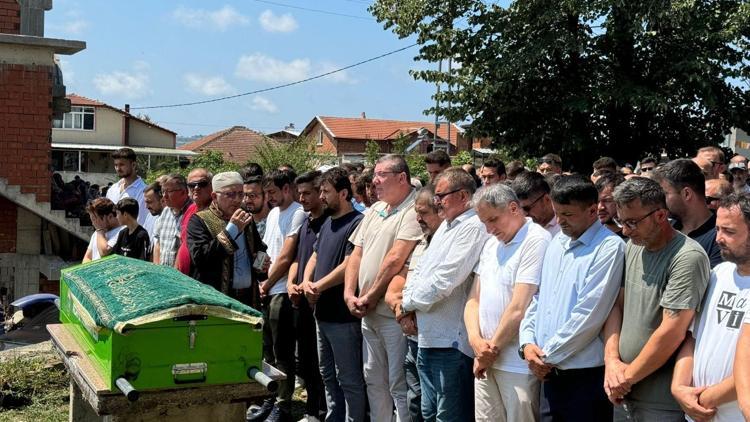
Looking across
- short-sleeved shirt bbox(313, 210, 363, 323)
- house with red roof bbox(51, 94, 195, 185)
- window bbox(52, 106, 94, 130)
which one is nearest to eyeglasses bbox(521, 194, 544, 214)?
short-sleeved shirt bbox(313, 210, 363, 323)

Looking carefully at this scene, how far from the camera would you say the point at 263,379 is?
429cm

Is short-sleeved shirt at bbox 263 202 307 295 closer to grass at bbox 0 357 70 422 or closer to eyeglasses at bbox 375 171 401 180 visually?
eyeglasses at bbox 375 171 401 180

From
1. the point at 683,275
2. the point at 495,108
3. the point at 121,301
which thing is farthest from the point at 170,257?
the point at 495,108

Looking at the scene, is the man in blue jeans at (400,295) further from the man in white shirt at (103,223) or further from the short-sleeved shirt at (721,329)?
the man in white shirt at (103,223)

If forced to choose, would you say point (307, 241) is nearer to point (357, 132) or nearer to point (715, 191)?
point (715, 191)

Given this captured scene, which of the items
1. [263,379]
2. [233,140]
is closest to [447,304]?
[263,379]

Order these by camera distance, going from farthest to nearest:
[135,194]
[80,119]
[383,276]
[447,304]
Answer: [80,119] → [135,194] → [383,276] → [447,304]

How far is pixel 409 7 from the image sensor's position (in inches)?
671

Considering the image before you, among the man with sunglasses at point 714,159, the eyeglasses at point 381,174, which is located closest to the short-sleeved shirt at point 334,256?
the eyeglasses at point 381,174

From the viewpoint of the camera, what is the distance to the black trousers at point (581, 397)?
4.00 meters

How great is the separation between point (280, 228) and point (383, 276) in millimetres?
1761

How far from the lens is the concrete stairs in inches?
499

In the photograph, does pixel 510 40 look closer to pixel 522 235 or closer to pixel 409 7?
pixel 409 7

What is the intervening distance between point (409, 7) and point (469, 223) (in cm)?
1302
